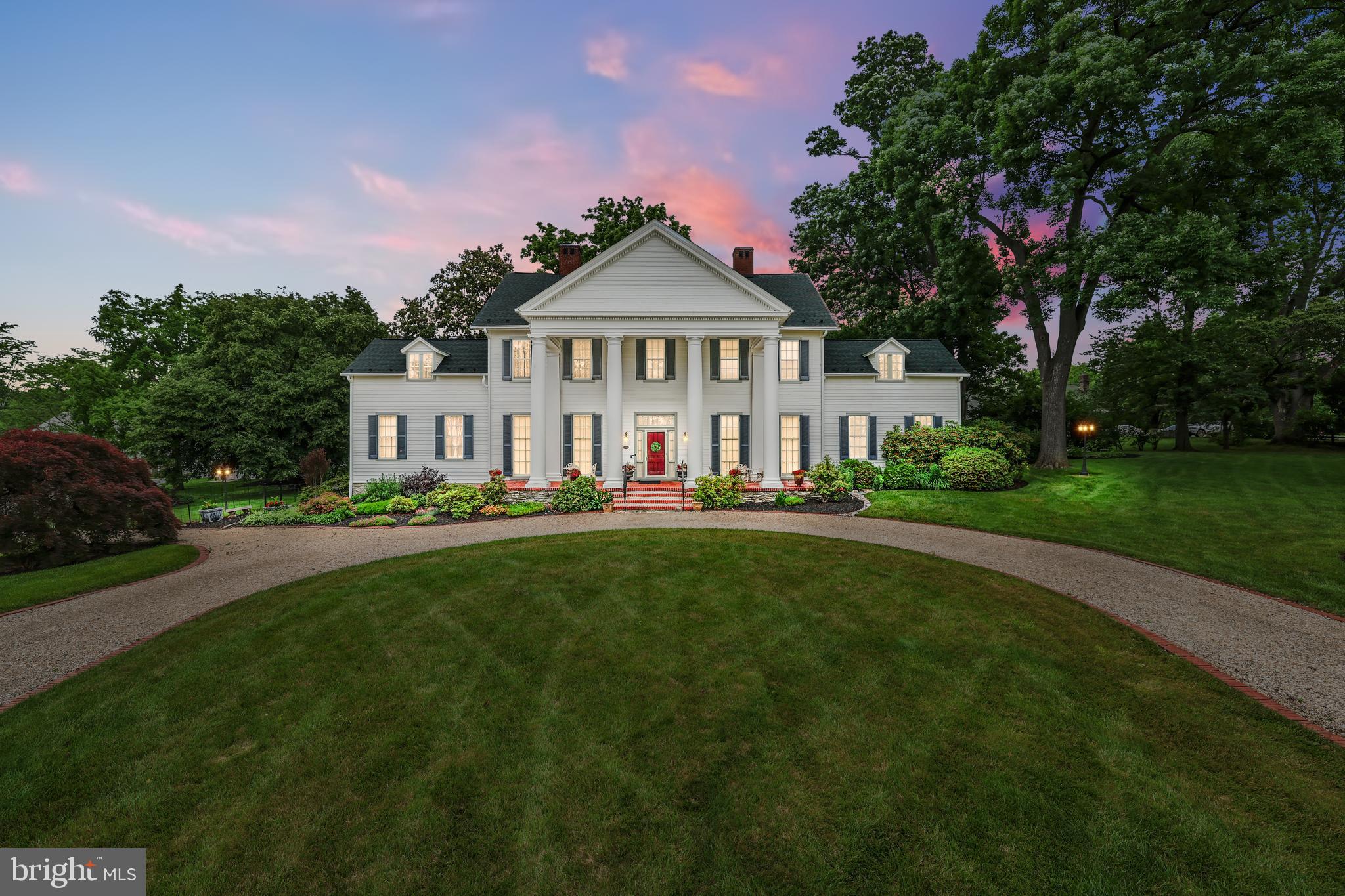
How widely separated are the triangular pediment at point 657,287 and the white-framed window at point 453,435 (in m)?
5.57

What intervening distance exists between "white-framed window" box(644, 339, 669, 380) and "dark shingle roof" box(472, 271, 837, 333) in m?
5.05

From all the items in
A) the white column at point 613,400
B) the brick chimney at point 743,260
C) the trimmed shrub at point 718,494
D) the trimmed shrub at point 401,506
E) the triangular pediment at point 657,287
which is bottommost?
the trimmed shrub at point 401,506

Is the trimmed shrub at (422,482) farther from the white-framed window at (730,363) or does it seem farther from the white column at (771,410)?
the white column at (771,410)

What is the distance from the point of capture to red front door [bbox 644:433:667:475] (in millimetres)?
19453

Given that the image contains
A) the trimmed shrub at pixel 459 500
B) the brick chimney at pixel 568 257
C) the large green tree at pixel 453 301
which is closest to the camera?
the trimmed shrub at pixel 459 500

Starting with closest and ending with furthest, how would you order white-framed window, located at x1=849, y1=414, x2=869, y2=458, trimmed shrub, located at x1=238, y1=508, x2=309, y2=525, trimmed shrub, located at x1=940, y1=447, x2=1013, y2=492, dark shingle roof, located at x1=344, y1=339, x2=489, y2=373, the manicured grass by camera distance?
1. the manicured grass
2. trimmed shrub, located at x1=238, y1=508, x2=309, y2=525
3. trimmed shrub, located at x1=940, y1=447, x2=1013, y2=492
4. dark shingle roof, located at x1=344, y1=339, x2=489, y2=373
5. white-framed window, located at x1=849, y1=414, x2=869, y2=458

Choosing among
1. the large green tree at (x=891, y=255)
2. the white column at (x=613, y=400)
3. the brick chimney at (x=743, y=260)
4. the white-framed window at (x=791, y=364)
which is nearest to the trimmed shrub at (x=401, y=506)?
the white column at (x=613, y=400)

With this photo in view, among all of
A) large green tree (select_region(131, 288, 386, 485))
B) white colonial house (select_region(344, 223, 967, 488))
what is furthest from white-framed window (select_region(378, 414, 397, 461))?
large green tree (select_region(131, 288, 386, 485))

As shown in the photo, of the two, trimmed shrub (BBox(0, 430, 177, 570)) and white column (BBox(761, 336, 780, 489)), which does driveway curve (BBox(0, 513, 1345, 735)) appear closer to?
trimmed shrub (BBox(0, 430, 177, 570))

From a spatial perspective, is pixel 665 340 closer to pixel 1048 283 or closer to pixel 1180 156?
pixel 1048 283

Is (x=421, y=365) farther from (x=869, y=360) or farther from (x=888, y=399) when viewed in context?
(x=888, y=399)

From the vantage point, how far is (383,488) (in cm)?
1864

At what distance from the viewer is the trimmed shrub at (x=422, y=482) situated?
1820 centimetres

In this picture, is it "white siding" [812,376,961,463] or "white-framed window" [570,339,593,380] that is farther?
"white siding" [812,376,961,463]
